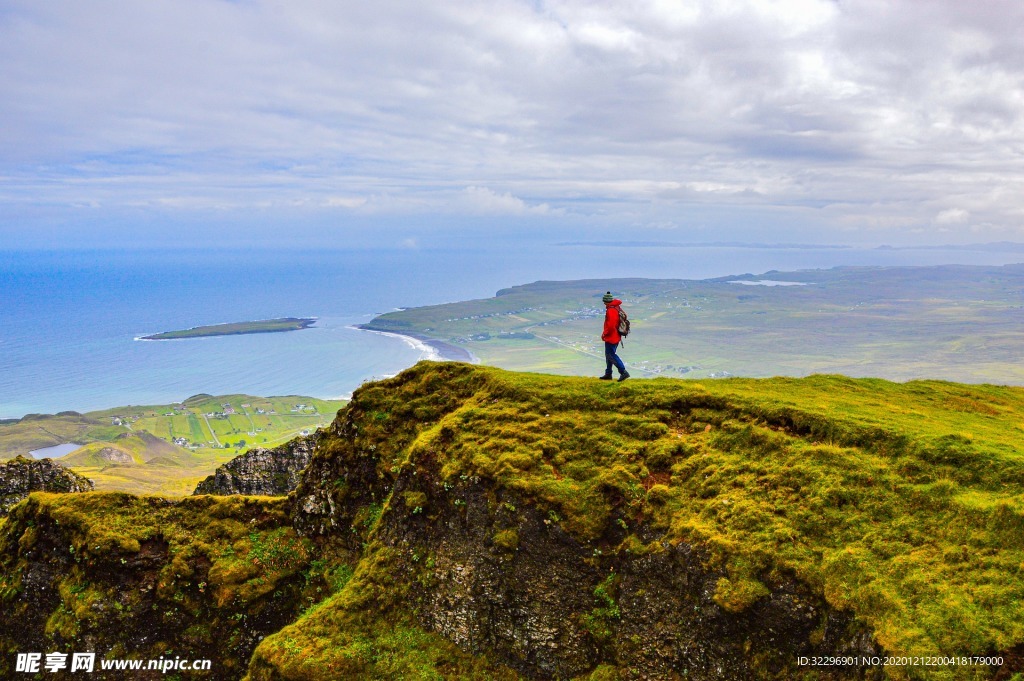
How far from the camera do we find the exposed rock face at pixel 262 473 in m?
39.6

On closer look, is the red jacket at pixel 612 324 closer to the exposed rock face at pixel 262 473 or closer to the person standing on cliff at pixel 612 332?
the person standing on cliff at pixel 612 332

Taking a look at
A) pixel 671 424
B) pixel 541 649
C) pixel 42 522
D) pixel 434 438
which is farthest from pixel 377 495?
pixel 42 522

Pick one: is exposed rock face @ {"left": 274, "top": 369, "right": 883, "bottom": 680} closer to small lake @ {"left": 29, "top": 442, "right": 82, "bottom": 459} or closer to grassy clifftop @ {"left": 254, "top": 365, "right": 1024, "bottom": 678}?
grassy clifftop @ {"left": 254, "top": 365, "right": 1024, "bottom": 678}

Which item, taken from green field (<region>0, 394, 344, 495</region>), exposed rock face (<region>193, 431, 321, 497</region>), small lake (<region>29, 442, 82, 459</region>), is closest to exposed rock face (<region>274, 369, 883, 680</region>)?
exposed rock face (<region>193, 431, 321, 497</region>)

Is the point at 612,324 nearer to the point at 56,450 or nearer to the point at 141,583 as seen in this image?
the point at 141,583

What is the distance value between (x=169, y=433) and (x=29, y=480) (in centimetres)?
13474

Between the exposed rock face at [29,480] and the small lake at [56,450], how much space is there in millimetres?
117952

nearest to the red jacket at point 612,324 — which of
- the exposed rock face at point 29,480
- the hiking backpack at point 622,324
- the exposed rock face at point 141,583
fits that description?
the hiking backpack at point 622,324

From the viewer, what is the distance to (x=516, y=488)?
1938cm

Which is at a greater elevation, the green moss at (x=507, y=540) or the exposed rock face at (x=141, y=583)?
→ the green moss at (x=507, y=540)

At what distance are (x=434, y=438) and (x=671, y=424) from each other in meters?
7.89

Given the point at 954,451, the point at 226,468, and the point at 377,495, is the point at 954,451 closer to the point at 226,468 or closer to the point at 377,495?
the point at 377,495

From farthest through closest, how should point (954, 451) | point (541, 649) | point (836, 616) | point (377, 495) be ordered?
1. point (377, 495)
2. point (541, 649)
3. point (954, 451)
4. point (836, 616)

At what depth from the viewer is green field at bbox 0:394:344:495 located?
120m
